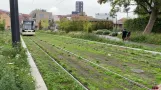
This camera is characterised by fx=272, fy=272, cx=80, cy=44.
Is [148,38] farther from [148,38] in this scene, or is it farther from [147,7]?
[147,7]

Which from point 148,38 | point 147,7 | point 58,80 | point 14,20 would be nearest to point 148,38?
point 148,38

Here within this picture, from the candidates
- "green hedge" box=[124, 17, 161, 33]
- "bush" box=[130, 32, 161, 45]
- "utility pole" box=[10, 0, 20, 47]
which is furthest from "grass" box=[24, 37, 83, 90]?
"green hedge" box=[124, 17, 161, 33]

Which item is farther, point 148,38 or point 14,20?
point 148,38

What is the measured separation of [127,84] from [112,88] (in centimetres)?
73

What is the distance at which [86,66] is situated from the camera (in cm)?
1261

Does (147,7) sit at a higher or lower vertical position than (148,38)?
higher

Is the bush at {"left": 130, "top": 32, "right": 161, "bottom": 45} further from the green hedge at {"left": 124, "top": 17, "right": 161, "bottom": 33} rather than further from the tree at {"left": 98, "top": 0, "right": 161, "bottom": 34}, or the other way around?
the green hedge at {"left": 124, "top": 17, "right": 161, "bottom": 33}

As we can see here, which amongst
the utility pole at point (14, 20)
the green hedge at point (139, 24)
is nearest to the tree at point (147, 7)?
the green hedge at point (139, 24)

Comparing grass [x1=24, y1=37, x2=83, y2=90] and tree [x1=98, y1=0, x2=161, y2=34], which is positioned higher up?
tree [x1=98, y1=0, x2=161, y2=34]

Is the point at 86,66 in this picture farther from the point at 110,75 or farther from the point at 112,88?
the point at 112,88

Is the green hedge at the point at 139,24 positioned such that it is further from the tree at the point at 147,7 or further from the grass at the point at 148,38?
the grass at the point at 148,38

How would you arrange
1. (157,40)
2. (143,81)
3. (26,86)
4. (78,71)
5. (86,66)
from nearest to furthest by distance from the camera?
(26,86) → (143,81) → (78,71) → (86,66) → (157,40)

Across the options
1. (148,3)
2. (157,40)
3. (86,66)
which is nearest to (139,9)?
(148,3)

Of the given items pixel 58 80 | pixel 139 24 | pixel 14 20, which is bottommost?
pixel 58 80
